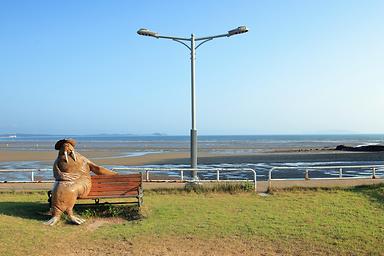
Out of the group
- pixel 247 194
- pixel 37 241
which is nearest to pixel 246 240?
pixel 37 241

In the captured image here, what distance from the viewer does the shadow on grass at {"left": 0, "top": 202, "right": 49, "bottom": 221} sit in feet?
34.5

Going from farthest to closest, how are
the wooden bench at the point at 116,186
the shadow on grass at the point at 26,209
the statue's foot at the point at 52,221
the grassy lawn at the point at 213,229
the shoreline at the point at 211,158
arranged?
1. the shoreline at the point at 211,158
2. the wooden bench at the point at 116,186
3. the shadow on grass at the point at 26,209
4. the statue's foot at the point at 52,221
5. the grassy lawn at the point at 213,229

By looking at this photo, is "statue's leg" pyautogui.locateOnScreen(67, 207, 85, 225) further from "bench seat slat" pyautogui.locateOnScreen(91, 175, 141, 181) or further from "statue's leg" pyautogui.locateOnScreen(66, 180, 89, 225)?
"bench seat slat" pyautogui.locateOnScreen(91, 175, 141, 181)

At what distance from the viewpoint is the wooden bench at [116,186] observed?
36.8ft

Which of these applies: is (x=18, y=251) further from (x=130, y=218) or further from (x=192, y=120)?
(x=192, y=120)

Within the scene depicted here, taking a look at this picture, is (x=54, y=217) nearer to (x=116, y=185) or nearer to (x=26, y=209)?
(x=26, y=209)

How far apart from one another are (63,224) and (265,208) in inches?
193

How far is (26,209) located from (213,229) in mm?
4779

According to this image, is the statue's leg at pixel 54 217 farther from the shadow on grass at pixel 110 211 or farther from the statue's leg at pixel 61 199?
the shadow on grass at pixel 110 211

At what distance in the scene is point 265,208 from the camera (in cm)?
1149

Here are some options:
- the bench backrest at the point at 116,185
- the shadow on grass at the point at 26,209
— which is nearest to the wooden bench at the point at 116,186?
the bench backrest at the point at 116,185

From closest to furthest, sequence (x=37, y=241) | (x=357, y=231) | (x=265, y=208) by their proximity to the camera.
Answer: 1. (x=37, y=241)
2. (x=357, y=231)
3. (x=265, y=208)

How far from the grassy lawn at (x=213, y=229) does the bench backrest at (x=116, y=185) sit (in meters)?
0.45

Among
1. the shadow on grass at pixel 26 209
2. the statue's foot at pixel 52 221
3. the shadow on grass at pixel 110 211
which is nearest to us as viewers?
the statue's foot at pixel 52 221
